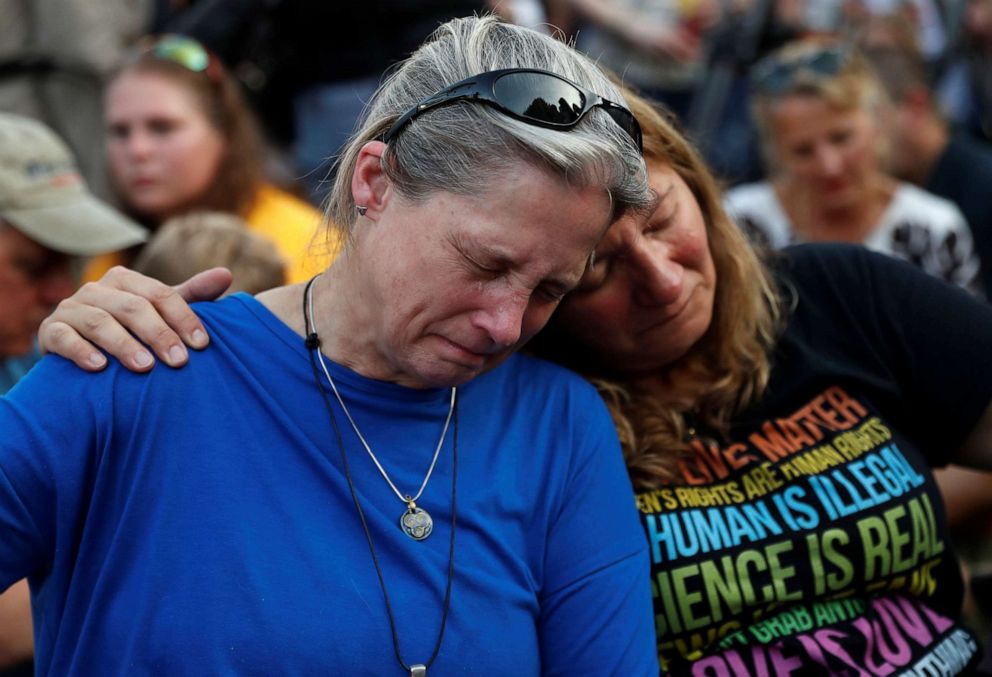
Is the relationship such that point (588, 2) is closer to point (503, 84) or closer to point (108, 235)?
point (108, 235)

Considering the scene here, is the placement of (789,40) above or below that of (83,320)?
above

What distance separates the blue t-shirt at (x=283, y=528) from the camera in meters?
1.64

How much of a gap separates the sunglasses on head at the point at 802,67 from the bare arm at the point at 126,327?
3242 mm

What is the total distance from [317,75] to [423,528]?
3209 millimetres

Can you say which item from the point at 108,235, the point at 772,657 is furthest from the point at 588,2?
the point at 772,657

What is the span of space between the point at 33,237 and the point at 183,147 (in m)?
1.09

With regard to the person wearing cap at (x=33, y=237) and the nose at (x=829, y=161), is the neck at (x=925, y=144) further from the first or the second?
the person wearing cap at (x=33, y=237)

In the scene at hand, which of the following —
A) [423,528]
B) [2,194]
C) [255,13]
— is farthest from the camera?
[255,13]

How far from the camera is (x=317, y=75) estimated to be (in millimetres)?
4680

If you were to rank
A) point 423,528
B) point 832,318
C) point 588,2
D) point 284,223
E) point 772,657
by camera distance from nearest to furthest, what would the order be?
1. point 423,528
2. point 772,657
3. point 832,318
4. point 284,223
5. point 588,2

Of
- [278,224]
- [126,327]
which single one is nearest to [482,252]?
[126,327]

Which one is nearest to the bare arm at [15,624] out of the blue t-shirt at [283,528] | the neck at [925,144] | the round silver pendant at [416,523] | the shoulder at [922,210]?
the blue t-shirt at [283,528]

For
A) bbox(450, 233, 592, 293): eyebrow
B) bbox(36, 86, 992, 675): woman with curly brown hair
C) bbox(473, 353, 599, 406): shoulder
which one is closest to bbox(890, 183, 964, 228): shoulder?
bbox(36, 86, 992, 675): woman with curly brown hair

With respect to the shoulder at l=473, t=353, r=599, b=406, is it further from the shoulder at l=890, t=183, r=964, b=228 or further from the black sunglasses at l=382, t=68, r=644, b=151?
the shoulder at l=890, t=183, r=964, b=228
